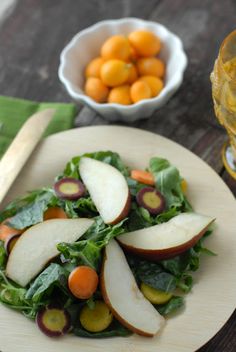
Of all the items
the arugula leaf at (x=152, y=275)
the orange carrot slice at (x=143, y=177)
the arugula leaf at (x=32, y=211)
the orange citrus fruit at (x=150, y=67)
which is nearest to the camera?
the arugula leaf at (x=152, y=275)

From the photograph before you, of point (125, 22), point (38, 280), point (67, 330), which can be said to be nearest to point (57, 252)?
point (38, 280)

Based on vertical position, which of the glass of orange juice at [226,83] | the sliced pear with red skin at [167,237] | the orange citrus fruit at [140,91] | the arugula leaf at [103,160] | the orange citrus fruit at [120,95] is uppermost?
the glass of orange juice at [226,83]

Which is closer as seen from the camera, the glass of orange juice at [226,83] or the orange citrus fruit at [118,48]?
the glass of orange juice at [226,83]

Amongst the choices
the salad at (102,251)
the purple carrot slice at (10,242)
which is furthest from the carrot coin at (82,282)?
the purple carrot slice at (10,242)

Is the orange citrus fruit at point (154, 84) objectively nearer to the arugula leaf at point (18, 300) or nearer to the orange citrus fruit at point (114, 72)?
the orange citrus fruit at point (114, 72)

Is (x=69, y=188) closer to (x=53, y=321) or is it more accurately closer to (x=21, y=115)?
(x=53, y=321)

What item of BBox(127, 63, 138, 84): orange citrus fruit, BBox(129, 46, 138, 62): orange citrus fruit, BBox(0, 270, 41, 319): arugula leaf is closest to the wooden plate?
BBox(0, 270, 41, 319): arugula leaf

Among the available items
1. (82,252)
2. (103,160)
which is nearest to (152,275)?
(82,252)

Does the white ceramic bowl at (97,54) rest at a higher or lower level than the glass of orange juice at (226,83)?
lower
